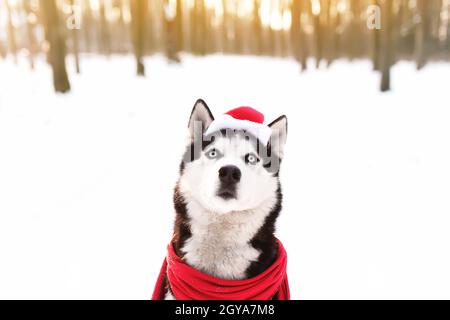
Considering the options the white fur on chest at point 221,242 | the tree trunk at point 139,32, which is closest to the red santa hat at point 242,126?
the white fur on chest at point 221,242

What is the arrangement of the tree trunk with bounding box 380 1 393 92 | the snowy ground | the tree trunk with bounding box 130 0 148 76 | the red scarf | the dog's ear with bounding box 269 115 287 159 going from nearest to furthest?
the red scarf
the dog's ear with bounding box 269 115 287 159
the snowy ground
the tree trunk with bounding box 380 1 393 92
the tree trunk with bounding box 130 0 148 76

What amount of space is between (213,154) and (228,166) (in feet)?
0.69

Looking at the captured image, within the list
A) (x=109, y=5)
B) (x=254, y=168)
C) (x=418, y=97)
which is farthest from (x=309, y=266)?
(x=109, y=5)

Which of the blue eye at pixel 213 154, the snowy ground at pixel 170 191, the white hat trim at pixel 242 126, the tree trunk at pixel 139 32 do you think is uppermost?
the tree trunk at pixel 139 32

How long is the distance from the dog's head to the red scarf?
408 millimetres

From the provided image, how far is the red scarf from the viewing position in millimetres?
2945

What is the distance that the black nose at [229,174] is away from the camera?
281cm

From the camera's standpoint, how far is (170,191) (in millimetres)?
6664

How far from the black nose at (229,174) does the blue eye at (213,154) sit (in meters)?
0.18

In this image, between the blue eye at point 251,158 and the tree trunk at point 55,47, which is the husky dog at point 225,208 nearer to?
the blue eye at point 251,158

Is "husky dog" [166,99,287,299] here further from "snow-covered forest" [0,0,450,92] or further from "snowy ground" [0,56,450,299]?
"snow-covered forest" [0,0,450,92]

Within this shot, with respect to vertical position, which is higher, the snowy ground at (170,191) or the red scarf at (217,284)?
the red scarf at (217,284)

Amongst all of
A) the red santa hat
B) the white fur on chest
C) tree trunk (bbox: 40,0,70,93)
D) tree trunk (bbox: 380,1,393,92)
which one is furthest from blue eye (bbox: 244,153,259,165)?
tree trunk (bbox: 380,1,393,92)
